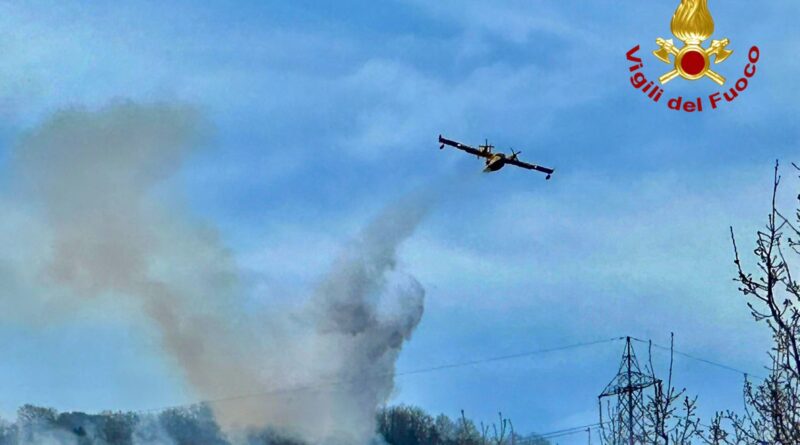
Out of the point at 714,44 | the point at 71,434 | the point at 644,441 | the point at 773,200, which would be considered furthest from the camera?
the point at 71,434

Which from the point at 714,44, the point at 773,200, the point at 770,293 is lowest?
the point at 770,293

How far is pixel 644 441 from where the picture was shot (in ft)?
176

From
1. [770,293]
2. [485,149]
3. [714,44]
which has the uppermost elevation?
[485,149]

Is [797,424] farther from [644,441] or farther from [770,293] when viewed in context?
[644,441]

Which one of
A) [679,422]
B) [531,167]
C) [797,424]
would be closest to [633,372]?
[531,167]

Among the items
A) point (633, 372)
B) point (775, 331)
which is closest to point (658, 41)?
point (775, 331)

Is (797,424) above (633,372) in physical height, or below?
below

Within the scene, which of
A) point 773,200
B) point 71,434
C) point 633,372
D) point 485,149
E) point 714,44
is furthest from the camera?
point 71,434

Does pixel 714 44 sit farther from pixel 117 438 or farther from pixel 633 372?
pixel 117 438

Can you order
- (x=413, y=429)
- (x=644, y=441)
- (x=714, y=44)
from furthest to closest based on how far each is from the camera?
1. (x=413, y=429)
2. (x=644, y=441)
3. (x=714, y=44)

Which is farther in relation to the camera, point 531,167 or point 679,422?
point 531,167

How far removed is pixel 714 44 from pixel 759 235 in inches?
1122

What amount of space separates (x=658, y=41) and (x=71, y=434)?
139 metres

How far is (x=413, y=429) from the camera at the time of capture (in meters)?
198
